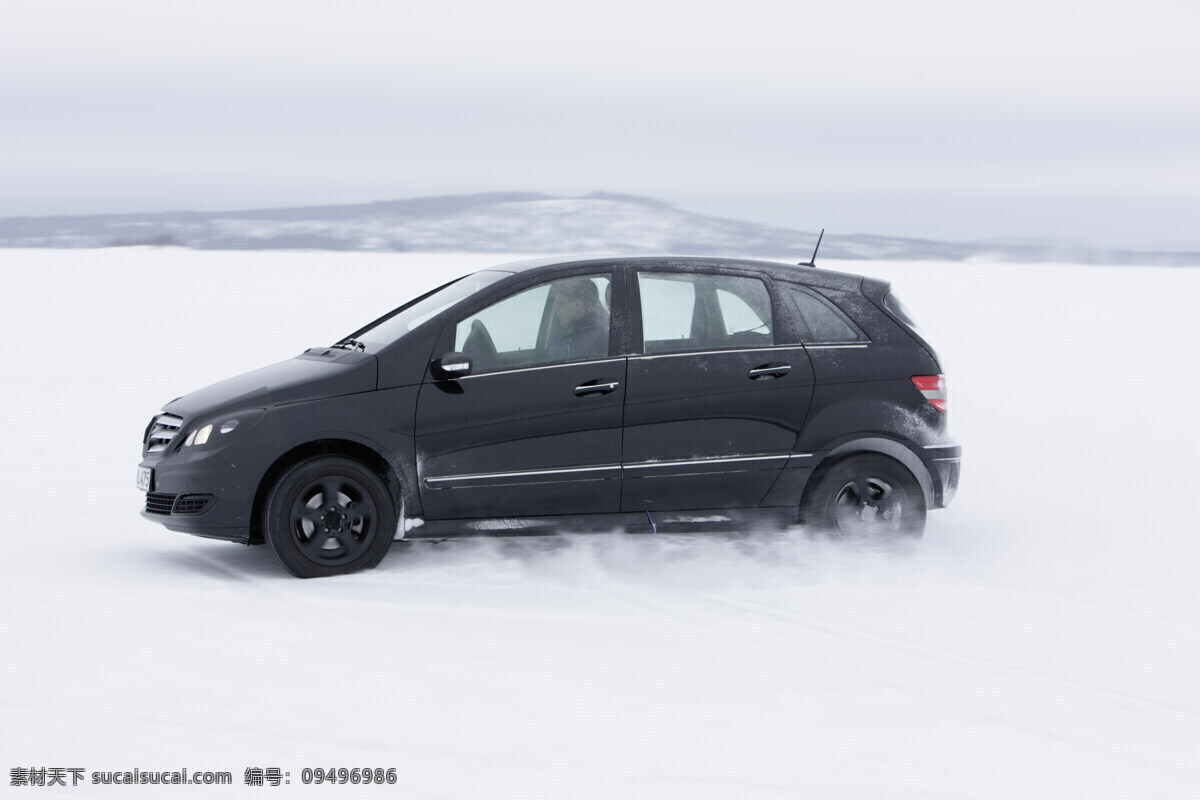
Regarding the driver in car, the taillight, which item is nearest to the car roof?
the driver in car

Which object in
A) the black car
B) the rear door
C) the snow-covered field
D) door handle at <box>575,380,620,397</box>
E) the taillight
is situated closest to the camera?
the snow-covered field

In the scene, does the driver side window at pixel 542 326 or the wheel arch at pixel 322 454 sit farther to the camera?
the driver side window at pixel 542 326

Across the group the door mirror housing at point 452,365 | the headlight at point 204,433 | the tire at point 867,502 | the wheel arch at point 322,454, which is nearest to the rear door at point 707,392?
the tire at point 867,502

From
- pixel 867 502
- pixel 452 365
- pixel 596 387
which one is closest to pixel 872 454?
pixel 867 502

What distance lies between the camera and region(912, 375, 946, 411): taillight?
314 inches

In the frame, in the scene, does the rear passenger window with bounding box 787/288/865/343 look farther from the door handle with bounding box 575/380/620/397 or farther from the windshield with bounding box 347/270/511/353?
the windshield with bounding box 347/270/511/353

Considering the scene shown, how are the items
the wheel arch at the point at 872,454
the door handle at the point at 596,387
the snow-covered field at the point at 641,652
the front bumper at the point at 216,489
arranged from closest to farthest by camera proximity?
1. the snow-covered field at the point at 641,652
2. the front bumper at the point at 216,489
3. the door handle at the point at 596,387
4. the wheel arch at the point at 872,454

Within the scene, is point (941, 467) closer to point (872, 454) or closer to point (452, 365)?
point (872, 454)

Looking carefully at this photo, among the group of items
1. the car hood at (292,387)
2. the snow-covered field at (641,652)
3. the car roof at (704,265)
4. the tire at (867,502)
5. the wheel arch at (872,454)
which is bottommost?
the snow-covered field at (641,652)

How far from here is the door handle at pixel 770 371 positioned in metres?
7.70

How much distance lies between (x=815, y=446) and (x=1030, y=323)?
21.5 metres

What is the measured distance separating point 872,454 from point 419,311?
→ 2.68 m

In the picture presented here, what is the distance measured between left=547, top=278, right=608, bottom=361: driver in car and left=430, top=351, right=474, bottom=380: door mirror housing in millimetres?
507

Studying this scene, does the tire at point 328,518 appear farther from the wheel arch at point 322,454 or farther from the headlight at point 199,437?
the headlight at point 199,437
